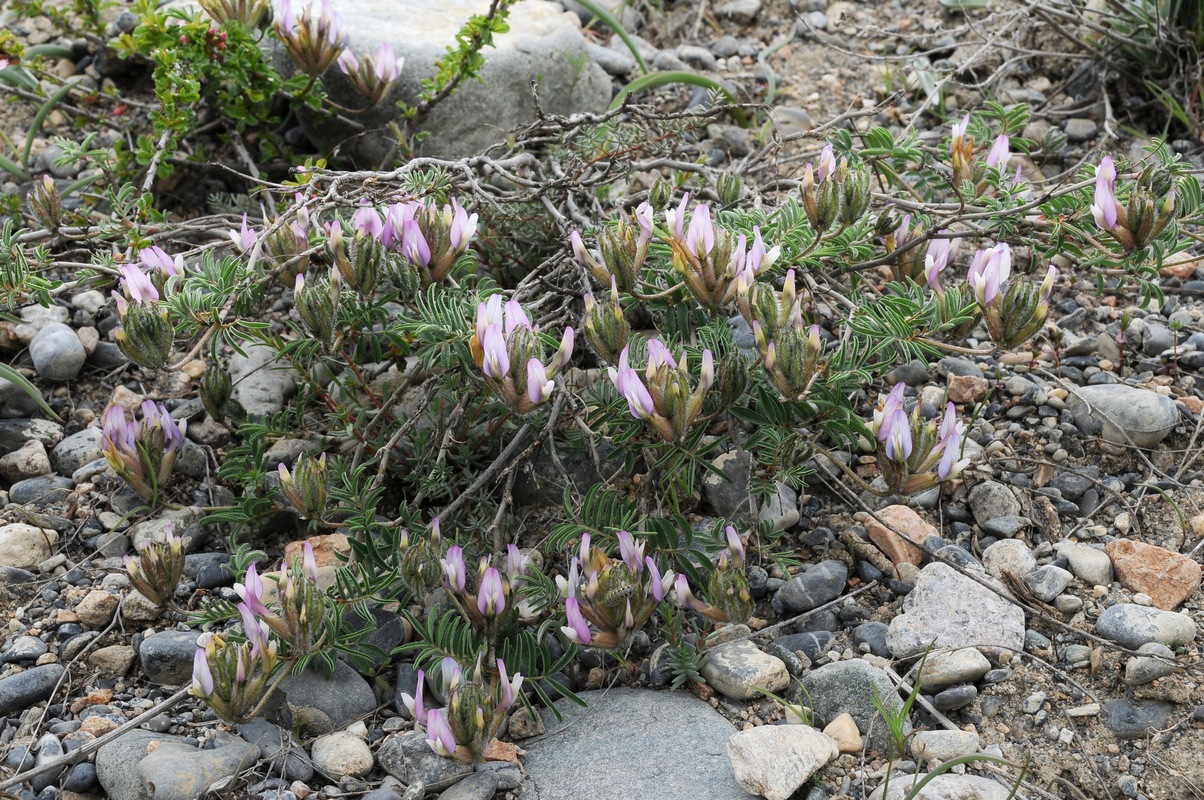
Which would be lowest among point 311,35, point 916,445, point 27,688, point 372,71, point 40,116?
point 27,688

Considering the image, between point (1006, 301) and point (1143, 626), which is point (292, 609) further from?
point (1143, 626)

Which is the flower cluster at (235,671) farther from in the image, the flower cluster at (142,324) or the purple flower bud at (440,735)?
the flower cluster at (142,324)

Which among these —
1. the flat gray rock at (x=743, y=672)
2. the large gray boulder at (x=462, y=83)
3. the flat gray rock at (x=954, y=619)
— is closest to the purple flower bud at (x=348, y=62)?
the large gray boulder at (x=462, y=83)

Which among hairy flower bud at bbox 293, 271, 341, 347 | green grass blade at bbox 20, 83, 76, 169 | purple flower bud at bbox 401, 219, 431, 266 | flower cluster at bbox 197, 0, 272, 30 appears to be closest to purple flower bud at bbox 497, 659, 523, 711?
hairy flower bud at bbox 293, 271, 341, 347

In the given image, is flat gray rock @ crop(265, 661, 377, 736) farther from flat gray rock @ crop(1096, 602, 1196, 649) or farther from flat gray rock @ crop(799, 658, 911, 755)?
flat gray rock @ crop(1096, 602, 1196, 649)

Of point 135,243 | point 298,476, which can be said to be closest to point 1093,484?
point 298,476

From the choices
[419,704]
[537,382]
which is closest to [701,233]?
[537,382]

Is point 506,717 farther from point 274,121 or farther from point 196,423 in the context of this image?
point 274,121
